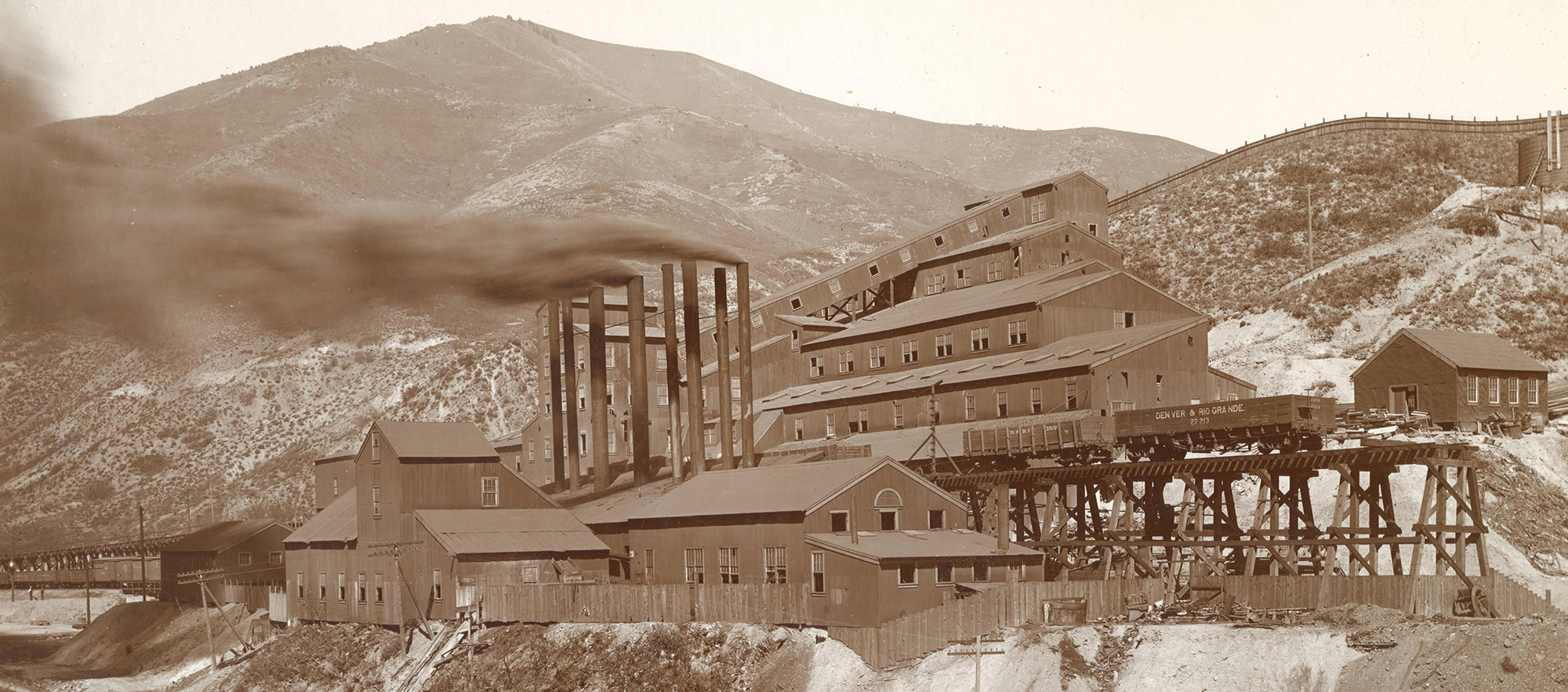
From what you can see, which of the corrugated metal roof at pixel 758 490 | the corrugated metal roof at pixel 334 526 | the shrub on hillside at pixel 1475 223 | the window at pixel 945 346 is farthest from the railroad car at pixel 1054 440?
the shrub on hillside at pixel 1475 223

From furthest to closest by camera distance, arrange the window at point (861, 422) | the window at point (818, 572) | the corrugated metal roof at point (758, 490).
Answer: the window at point (861, 422), the corrugated metal roof at point (758, 490), the window at point (818, 572)

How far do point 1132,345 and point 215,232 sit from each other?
130 feet

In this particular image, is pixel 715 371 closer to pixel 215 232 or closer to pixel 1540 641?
pixel 215 232

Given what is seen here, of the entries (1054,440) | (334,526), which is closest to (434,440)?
(334,526)

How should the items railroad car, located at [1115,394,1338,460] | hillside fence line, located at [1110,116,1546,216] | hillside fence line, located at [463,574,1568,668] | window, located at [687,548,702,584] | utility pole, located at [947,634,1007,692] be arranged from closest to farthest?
1. hillside fence line, located at [463,574,1568,668]
2. utility pole, located at [947,634,1007,692]
3. railroad car, located at [1115,394,1338,460]
4. window, located at [687,548,702,584]
5. hillside fence line, located at [1110,116,1546,216]

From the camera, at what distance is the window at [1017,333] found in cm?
7425

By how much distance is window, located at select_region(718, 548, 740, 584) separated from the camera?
190 ft

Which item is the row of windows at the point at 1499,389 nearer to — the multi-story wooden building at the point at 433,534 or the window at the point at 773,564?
the window at the point at 773,564

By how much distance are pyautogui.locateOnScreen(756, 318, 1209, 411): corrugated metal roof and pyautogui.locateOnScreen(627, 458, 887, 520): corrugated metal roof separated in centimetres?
1207

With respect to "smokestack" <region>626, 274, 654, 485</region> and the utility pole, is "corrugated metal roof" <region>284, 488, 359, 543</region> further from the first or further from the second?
the utility pole

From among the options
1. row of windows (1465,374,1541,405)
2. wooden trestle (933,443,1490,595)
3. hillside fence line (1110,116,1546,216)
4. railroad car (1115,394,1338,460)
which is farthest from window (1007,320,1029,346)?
hillside fence line (1110,116,1546,216)

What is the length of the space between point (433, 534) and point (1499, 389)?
44.8 metres

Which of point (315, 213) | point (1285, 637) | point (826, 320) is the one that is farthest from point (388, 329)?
point (1285, 637)

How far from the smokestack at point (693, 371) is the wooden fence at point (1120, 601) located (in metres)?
24.5
